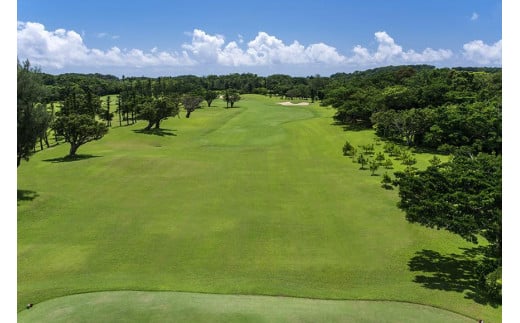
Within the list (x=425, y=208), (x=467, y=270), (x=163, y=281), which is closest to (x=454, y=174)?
(x=425, y=208)

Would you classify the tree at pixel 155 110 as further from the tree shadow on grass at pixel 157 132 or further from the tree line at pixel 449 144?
the tree line at pixel 449 144

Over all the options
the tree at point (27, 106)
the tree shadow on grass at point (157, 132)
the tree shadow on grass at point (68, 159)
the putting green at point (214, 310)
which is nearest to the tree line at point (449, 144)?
the putting green at point (214, 310)

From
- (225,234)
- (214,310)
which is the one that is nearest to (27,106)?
(225,234)

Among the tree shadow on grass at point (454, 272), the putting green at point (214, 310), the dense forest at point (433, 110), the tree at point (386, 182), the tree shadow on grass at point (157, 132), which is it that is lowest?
the putting green at point (214, 310)

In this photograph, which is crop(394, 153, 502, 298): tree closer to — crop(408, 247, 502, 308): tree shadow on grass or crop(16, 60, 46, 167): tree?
crop(408, 247, 502, 308): tree shadow on grass

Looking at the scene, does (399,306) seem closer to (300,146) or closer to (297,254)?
(297,254)

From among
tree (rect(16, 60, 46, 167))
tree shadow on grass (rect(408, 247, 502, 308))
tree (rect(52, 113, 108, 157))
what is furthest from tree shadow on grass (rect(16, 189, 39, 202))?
tree shadow on grass (rect(408, 247, 502, 308))

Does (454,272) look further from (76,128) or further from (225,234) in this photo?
(76,128)
